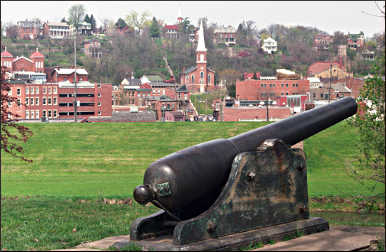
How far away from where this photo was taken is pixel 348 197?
14430 millimetres

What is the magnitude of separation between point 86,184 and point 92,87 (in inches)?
2829

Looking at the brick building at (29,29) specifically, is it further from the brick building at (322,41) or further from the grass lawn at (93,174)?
the grass lawn at (93,174)

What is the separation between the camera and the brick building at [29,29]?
167 meters

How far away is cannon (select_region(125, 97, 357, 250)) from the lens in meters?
6.04

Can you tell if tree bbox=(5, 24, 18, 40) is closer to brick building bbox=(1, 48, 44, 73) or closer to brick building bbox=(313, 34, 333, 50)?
brick building bbox=(1, 48, 44, 73)

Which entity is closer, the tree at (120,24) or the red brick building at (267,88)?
the red brick building at (267,88)

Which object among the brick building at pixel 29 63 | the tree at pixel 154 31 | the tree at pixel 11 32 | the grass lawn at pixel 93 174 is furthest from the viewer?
the tree at pixel 154 31

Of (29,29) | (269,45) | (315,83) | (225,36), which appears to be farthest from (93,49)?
(315,83)

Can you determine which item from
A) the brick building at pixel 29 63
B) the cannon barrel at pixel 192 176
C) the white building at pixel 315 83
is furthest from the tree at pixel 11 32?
the cannon barrel at pixel 192 176

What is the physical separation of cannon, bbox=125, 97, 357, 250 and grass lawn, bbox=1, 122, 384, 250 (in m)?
1.47

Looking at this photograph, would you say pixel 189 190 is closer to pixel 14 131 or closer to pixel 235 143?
pixel 235 143

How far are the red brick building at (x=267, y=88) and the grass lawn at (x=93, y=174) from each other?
73097 millimetres

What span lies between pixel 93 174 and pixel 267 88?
87.4m

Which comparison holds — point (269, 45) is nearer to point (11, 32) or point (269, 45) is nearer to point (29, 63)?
point (11, 32)
